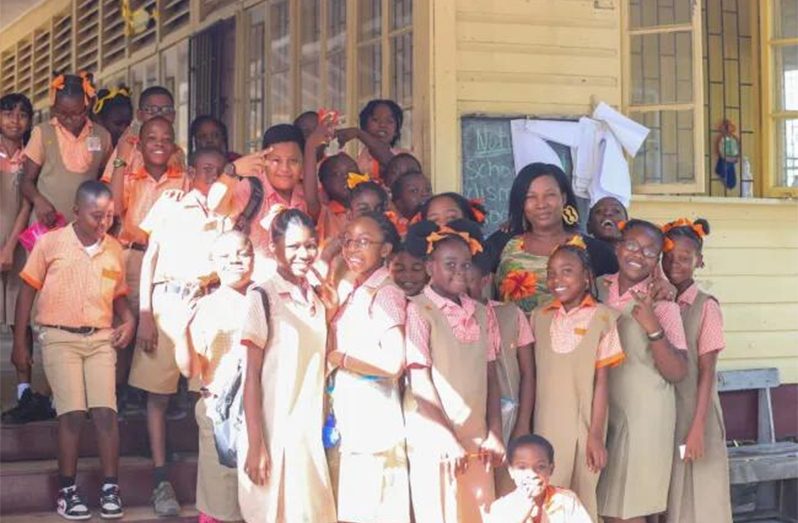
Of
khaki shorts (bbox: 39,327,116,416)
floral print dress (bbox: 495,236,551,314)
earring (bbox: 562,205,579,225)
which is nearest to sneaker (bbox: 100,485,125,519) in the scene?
khaki shorts (bbox: 39,327,116,416)

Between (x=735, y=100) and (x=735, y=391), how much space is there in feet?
7.97

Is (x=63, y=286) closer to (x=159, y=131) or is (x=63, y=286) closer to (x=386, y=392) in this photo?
(x=159, y=131)

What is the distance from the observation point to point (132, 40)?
11.1m

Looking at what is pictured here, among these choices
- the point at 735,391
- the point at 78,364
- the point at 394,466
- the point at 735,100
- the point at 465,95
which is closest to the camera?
the point at 394,466

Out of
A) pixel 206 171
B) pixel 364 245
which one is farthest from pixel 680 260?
pixel 206 171

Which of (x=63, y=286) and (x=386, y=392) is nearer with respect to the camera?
(x=386, y=392)

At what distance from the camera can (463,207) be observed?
5.23 meters

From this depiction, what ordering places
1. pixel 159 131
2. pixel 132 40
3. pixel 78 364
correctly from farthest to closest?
pixel 132 40 < pixel 159 131 < pixel 78 364

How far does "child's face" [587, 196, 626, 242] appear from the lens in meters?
5.82

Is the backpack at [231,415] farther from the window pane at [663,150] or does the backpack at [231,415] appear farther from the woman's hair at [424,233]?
the window pane at [663,150]

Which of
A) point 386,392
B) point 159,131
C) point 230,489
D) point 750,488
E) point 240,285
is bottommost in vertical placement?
point 750,488

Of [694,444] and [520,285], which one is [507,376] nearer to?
[520,285]

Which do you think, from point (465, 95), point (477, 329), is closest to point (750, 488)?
point (465, 95)

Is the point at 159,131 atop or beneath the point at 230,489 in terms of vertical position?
atop
